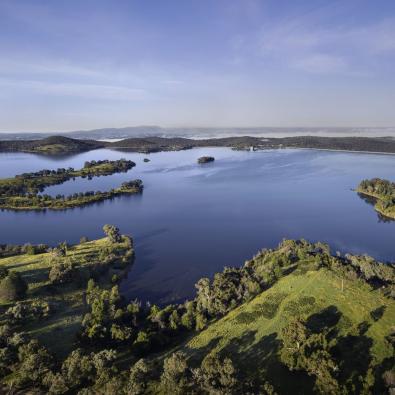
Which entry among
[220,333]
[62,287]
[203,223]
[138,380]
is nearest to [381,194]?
[203,223]

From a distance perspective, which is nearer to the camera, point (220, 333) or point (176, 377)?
point (176, 377)

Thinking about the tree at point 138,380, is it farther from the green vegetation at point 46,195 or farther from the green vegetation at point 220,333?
the green vegetation at point 46,195

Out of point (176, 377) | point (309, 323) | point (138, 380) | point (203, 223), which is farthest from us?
point (203, 223)

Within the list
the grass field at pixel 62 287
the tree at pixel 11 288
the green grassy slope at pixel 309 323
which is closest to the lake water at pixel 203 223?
the grass field at pixel 62 287

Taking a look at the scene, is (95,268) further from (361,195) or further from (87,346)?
(361,195)

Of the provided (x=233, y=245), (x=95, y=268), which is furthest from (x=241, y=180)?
(x=95, y=268)

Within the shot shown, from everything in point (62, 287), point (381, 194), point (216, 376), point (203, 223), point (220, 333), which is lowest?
point (203, 223)

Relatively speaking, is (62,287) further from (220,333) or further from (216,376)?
(216,376)
